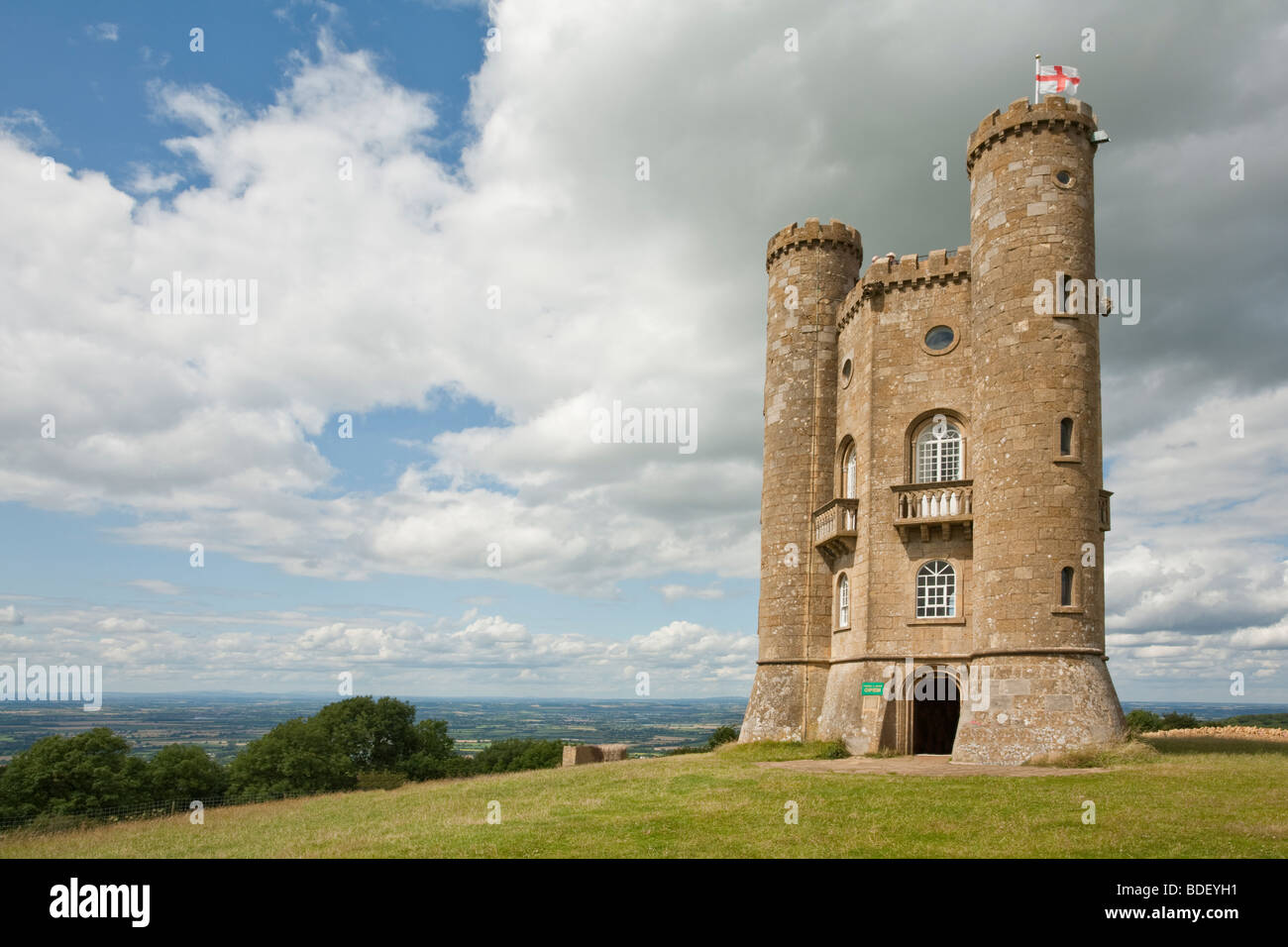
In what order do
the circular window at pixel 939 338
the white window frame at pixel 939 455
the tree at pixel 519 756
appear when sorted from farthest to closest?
1. the tree at pixel 519 756
2. the circular window at pixel 939 338
3. the white window frame at pixel 939 455

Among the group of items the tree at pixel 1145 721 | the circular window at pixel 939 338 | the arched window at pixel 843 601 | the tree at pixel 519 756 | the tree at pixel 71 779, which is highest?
the circular window at pixel 939 338

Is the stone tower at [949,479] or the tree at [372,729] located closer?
the stone tower at [949,479]

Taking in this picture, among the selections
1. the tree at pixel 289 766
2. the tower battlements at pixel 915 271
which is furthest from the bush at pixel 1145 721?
the tree at pixel 289 766

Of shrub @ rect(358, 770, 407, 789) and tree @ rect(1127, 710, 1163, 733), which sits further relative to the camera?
shrub @ rect(358, 770, 407, 789)

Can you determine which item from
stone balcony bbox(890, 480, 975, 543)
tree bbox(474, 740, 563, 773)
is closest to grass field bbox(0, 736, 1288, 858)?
stone balcony bbox(890, 480, 975, 543)

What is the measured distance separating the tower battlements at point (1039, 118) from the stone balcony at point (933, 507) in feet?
34.0

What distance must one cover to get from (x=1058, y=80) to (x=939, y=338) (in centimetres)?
817

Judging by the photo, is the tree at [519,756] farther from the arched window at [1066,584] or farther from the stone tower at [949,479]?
the arched window at [1066,584]

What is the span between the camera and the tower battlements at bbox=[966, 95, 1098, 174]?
85.5 ft

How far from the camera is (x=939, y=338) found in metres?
30.0

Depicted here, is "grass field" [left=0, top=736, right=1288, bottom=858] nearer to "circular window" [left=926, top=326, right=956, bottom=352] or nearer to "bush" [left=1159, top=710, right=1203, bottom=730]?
"circular window" [left=926, top=326, right=956, bottom=352]

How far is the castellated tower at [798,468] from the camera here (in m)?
32.8

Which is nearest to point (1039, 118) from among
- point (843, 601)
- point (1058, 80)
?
point (1058, 80)

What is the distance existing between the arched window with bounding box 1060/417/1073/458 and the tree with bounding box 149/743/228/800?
41.3 meters
